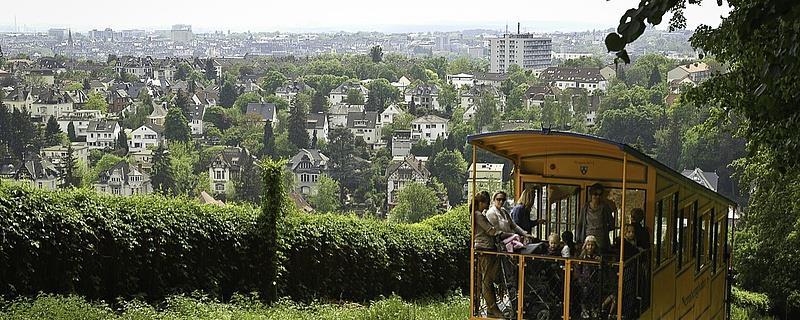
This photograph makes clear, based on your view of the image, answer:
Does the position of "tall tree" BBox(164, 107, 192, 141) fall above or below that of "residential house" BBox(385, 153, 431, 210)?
above

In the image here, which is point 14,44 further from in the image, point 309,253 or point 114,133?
point 309,253

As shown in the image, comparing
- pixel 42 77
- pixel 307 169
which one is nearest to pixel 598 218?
pixel 307 169

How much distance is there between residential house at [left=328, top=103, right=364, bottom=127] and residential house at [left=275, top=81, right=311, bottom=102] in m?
6.52

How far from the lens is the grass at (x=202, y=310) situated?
13.7 m

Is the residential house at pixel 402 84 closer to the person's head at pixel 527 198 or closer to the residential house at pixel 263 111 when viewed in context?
the residential house at pixel 263 111

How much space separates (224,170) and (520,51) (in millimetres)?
110587

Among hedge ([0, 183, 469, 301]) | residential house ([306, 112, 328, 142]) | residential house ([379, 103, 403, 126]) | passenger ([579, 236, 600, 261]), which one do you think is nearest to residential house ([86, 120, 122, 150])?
residential house ([306, 112, 328, 142])

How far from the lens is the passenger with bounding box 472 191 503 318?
453 inches

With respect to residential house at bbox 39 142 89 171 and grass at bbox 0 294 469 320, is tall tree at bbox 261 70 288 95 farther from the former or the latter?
grass at bbox 0 294 469 320

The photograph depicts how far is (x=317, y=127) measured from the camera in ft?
366

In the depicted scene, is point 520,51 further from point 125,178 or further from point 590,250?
point 590,250

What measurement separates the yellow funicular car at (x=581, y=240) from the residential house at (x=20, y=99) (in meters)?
91.7

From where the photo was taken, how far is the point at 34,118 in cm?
9706

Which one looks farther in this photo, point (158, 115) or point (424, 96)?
point (424, 96)
